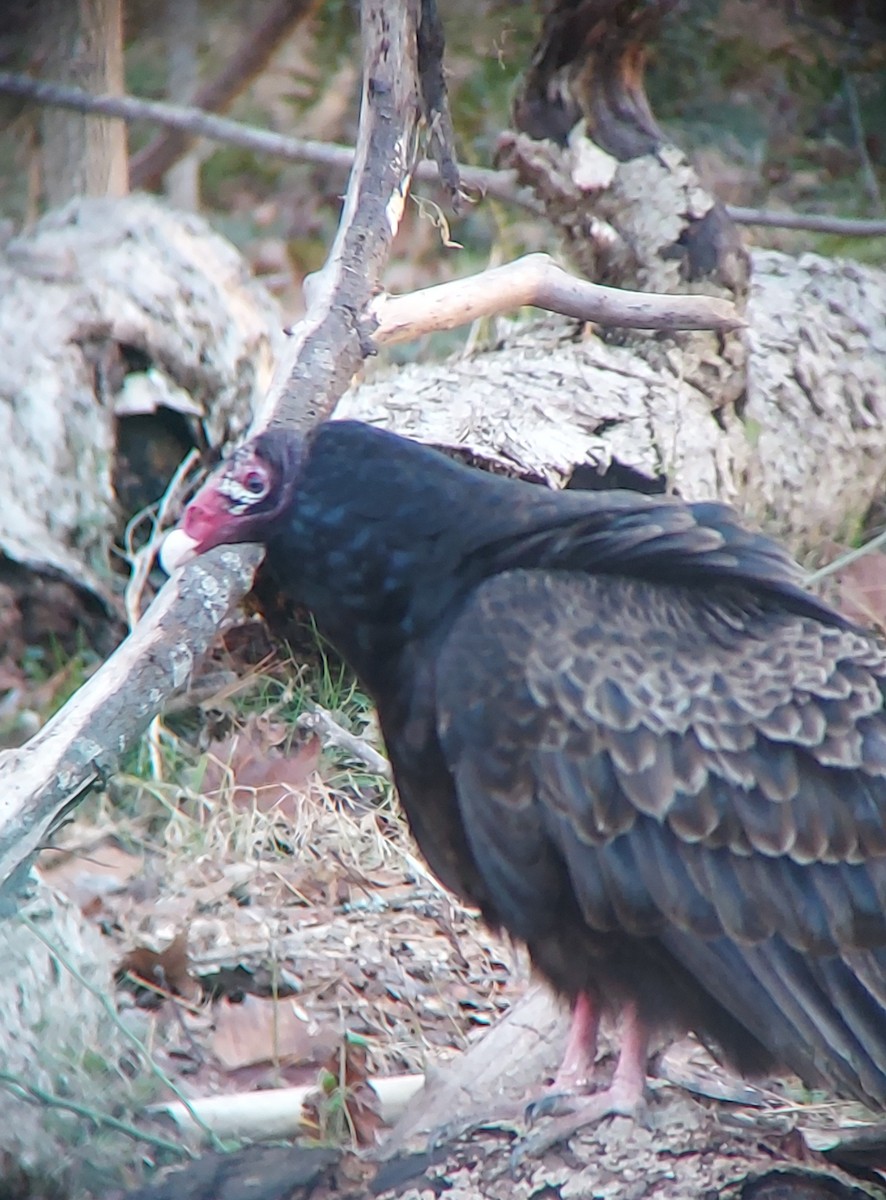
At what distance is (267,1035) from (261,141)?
2992 millimetres

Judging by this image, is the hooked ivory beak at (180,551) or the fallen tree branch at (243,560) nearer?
the fallen tree branch at (243,560)

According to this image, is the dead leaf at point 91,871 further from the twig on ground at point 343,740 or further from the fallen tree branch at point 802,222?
the fallen tree branch at point 802,222

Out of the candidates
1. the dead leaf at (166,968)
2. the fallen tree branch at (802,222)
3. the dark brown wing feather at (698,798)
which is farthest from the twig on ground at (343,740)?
the fallen tree branch at (802,222)

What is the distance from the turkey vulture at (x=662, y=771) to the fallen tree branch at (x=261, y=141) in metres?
2.16

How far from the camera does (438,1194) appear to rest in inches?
109

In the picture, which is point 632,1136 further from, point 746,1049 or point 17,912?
point 17,912

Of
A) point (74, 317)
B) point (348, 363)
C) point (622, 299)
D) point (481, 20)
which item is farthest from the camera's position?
point (481, 20)

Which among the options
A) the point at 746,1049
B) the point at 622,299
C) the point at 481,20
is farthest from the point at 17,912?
the point at 481,20

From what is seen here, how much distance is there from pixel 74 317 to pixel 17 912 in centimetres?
258

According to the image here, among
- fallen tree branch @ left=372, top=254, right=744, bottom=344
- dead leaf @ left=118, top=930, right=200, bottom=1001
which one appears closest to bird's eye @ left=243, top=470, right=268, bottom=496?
fallen tree branch @ left=372, top=254, right=744, bottom=344

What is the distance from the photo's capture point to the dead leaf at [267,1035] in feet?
11.5

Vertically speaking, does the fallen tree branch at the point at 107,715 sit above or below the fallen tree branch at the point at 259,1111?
above

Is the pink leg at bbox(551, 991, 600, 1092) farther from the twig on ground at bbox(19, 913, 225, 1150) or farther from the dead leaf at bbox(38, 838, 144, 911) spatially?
the dead leaf at bbox(38, 838, 144, 911)

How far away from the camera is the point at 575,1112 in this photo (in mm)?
3033
